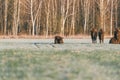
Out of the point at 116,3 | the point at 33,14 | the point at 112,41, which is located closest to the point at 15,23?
the point at 33,14

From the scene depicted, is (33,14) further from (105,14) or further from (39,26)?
(105,14)

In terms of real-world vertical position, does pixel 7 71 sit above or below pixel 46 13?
below

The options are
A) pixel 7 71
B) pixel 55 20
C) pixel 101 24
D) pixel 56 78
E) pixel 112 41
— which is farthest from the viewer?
→ pixel 55 20

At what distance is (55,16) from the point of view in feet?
228

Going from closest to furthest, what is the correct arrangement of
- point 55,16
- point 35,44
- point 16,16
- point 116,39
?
point 35,44
point 116,39
point 16,16
point 55,16

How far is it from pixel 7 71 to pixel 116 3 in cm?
6111

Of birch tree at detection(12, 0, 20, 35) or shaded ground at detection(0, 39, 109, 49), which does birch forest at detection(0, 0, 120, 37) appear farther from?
shaded ground at detection(0, 39, 109, 49)

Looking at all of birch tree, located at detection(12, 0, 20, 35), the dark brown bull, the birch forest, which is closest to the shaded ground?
the dark brown bull

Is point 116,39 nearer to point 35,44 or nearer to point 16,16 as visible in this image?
point 35,44

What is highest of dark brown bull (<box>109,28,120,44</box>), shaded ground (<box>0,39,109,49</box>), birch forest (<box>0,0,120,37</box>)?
birch forest (<box>0,0,120,37</box>)

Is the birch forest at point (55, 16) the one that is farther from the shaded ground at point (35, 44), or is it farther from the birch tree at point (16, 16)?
the shaded ground at point (35, 44)

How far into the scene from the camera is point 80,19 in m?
73.2

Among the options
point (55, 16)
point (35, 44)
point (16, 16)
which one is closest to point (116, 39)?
point (35, 44)

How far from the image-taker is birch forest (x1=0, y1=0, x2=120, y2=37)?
66125mm
